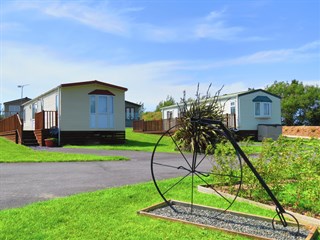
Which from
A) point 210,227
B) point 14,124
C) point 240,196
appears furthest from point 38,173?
point 14,124

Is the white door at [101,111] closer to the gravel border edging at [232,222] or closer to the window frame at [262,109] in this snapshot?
the window frame at [262,109]

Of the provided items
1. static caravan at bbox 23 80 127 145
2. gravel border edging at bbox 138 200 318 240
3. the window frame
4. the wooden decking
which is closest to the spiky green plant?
static caravan at bbox 23 80 127 145

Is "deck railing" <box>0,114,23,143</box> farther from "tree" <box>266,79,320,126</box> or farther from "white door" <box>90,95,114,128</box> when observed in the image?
"tree" <box>266,79,320,126</box>

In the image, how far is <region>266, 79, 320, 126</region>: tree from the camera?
1539 inches

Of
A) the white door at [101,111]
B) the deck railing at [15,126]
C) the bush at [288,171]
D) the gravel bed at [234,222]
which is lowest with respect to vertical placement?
the gravel bed at [234,222]

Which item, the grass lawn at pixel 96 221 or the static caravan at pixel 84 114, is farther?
the static caravan at pixel 84 114

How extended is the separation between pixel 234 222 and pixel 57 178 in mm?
4569

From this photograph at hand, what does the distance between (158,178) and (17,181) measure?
291 centimetres

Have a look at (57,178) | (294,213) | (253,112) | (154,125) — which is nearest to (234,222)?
(294,213)

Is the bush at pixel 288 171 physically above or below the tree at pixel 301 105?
below

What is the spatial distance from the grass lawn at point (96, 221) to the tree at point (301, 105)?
37149 mm

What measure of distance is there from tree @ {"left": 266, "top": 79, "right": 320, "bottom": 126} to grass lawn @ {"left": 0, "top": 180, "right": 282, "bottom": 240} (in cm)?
3715

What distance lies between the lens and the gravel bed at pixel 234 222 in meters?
3.68

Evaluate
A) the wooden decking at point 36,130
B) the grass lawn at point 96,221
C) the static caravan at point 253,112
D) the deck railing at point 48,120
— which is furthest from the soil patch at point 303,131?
the grass lawn at point 96,221
